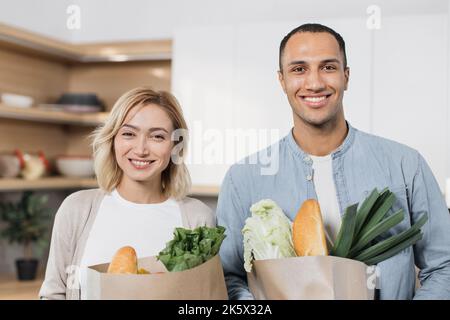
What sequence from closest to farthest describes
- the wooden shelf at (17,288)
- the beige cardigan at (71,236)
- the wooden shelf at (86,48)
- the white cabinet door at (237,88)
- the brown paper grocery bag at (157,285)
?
1. the brown paper grocery bag at (157,285)
2. the beige cardigan at (71,236)
3. the white cabinet door at (237,88)
4. the wooden shelf at (17,288)
5. the wooden shelf at (86,48)

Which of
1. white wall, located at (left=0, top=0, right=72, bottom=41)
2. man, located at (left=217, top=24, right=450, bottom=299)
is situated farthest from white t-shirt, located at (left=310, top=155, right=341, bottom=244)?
white wall, located at (left=0, top=0, right=72, bottom=41)

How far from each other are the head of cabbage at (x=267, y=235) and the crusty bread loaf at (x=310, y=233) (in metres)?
0.01

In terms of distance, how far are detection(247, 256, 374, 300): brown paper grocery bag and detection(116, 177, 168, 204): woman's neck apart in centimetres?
25

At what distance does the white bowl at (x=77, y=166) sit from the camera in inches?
52.7

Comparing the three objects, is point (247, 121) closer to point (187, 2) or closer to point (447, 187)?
point (187, 2)

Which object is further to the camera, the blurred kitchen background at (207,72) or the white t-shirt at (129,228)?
the blurred kitchen background at (207,72)

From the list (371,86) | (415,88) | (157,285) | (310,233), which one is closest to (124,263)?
(157,285)

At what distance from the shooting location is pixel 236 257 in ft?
1.90

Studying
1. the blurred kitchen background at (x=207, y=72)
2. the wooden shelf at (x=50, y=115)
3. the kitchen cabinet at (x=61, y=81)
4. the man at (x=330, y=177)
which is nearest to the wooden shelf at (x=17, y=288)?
the blurred kitchen background at (x=207, y=72)

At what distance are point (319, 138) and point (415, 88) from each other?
0.40 m

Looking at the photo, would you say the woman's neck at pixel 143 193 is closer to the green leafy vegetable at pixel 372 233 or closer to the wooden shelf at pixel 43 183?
the green leafy vegetable at pixel 372 233

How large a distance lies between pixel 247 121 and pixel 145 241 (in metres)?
0.31

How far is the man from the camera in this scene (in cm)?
55

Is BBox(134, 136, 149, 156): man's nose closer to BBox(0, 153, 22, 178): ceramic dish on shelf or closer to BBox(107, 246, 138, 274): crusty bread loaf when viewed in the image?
BBox(107, 246, 138, 274): crusty bread loaf
